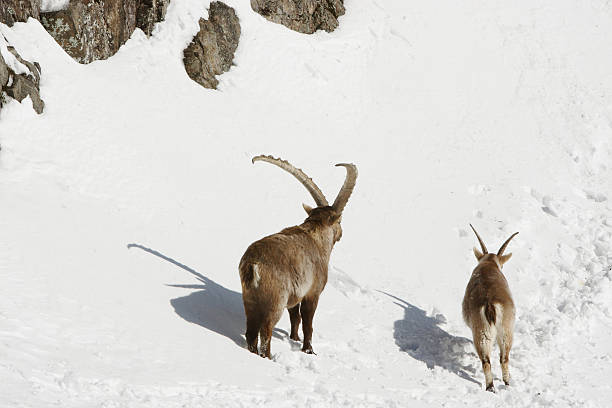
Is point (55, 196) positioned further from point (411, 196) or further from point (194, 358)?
point (411, 196)

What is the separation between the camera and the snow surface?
23.9 feet

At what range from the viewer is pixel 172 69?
56.6 ft

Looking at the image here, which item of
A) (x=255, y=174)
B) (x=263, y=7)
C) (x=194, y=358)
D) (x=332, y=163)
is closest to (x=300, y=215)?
(x=255, y=174)

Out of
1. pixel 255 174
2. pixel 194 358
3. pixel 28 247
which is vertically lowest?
pixel 255 174

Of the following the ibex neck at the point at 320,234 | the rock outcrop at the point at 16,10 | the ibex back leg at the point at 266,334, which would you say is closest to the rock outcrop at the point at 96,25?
the rock outcrop at the point at 16,10

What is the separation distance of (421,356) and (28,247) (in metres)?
6.23

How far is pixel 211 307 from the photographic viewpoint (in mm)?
9367

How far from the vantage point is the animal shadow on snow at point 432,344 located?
32.2 feet

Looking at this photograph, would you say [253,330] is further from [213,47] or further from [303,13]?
[303,13]

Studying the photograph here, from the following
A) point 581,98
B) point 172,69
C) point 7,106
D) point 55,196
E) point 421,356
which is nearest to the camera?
point 421,356

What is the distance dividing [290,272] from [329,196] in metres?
7.62

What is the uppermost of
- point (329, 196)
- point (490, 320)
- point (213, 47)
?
point (490, 320)

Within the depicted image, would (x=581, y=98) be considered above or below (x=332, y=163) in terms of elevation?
above

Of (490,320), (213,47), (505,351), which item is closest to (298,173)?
(490,320)
